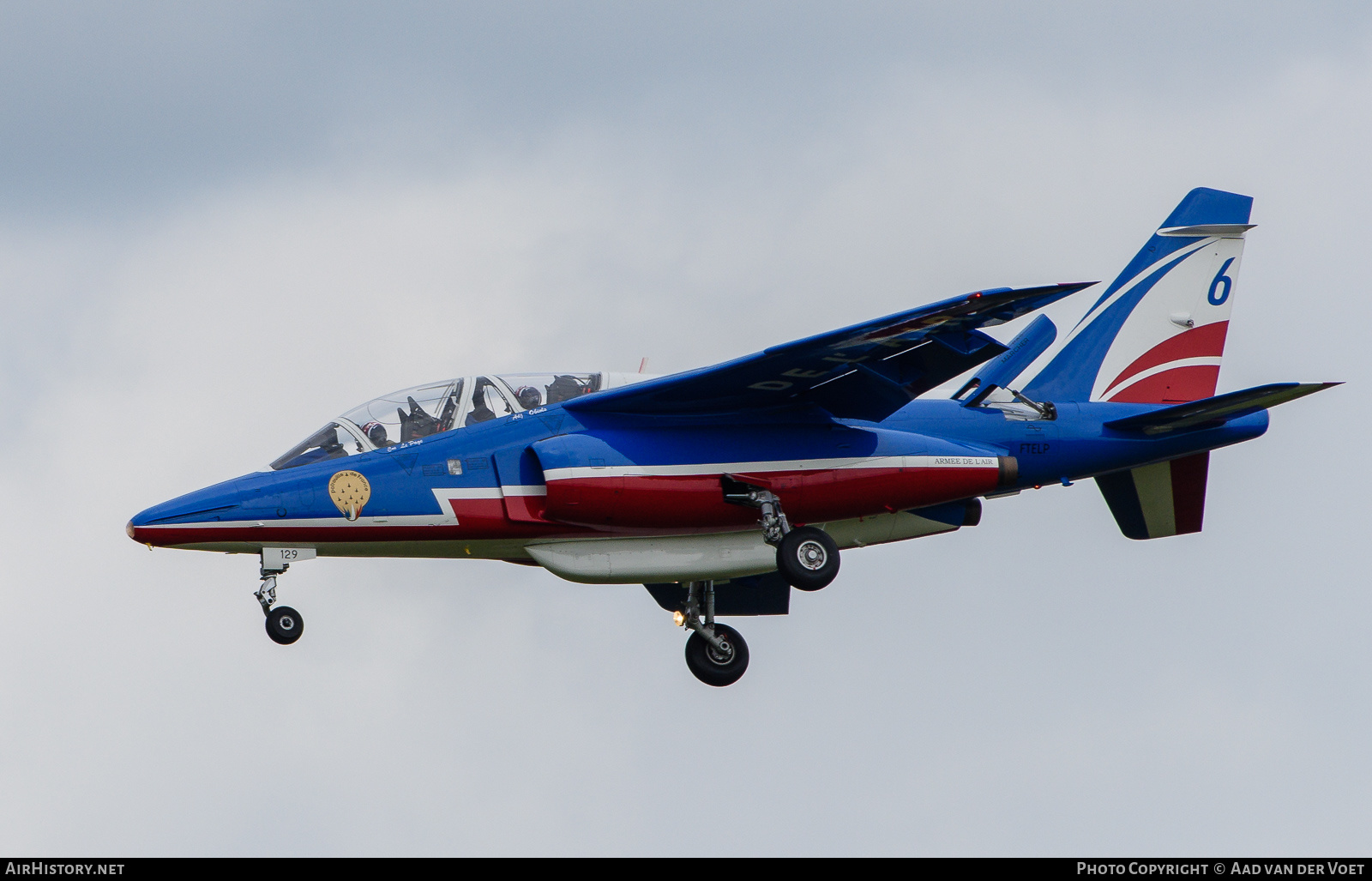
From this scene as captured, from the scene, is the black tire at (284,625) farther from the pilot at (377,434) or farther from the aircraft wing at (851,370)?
the aircraft wing at (851,370)

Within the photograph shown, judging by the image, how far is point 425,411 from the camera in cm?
1833

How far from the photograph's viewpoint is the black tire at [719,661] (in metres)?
21.1

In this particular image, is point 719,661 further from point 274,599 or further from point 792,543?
point 274,599

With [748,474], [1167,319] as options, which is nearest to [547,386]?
[748,474]

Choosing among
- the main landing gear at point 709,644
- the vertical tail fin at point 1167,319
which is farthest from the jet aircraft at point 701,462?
the main landing gear at point 709,644

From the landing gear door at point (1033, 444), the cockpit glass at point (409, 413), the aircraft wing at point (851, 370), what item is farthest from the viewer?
the landing gear door at point (1033, 444)

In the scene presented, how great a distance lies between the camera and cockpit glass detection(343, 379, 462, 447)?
59.6 ft

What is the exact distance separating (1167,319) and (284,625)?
41.3 feet

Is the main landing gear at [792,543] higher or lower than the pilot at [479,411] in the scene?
lower

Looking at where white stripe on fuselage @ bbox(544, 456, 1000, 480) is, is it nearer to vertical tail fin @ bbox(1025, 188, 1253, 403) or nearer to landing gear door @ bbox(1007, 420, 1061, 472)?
→ landing gear door @ bbox(1007, 420, 1061, 472)

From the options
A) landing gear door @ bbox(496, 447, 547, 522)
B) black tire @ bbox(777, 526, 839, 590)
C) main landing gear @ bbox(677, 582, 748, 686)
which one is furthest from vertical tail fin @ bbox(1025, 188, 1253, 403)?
landing gear door @ bbox(496, 447, 547, 522)

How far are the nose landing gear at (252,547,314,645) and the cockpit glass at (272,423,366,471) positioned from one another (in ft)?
3.17

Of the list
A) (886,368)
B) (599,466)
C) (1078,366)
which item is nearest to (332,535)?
(599,466)

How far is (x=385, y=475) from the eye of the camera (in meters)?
17.9
